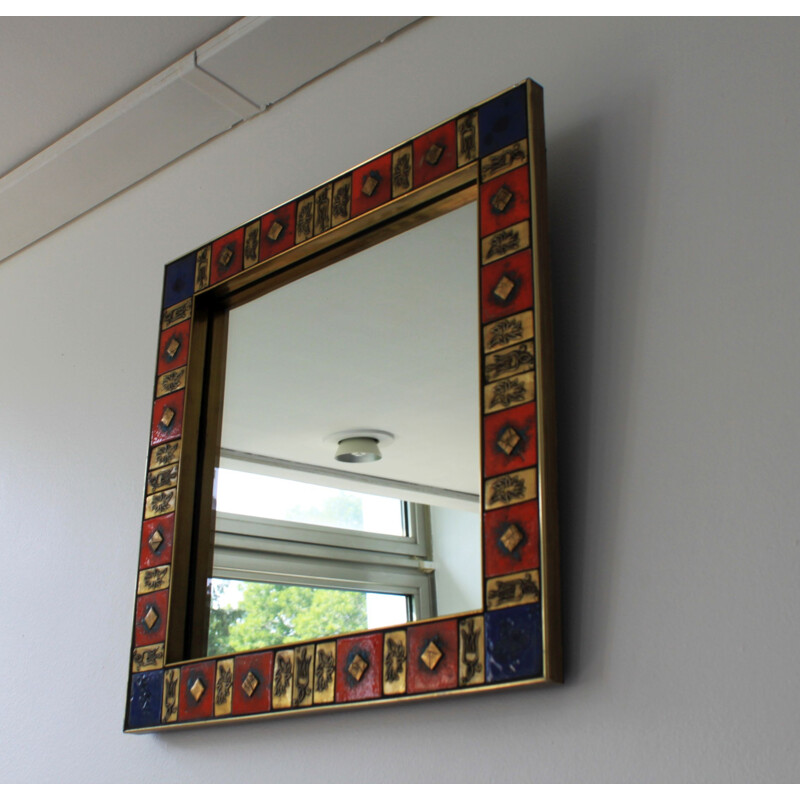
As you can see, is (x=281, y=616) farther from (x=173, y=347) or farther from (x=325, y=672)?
(x=173, y=347)

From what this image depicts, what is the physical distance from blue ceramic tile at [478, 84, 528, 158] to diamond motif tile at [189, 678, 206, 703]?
→ 64 centimetres

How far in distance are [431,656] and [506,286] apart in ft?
1.15

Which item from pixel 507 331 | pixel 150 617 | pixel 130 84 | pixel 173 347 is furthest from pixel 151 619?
pixel 130 84

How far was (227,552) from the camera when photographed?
1.17 metres

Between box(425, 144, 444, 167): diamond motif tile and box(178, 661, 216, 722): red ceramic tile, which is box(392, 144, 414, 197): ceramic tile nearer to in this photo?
box(425, 144, 444, 167): diamond motif tile

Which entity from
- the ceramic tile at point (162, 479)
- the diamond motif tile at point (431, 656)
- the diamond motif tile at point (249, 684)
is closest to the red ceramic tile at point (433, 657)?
the diamond motif tile at point (431, 656)

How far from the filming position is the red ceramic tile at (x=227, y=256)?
127cm

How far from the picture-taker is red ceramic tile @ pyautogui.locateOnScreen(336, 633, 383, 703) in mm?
937

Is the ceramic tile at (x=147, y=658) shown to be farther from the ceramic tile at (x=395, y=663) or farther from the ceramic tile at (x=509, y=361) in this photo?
the ceramic tile at (x=509, y=361)

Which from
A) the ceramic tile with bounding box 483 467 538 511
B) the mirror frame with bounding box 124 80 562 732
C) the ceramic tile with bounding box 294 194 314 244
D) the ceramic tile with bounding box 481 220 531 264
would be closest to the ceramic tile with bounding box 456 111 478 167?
the mirror frame with bounding box 124 80 562 732

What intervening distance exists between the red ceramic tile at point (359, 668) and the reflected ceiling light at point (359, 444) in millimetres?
214
